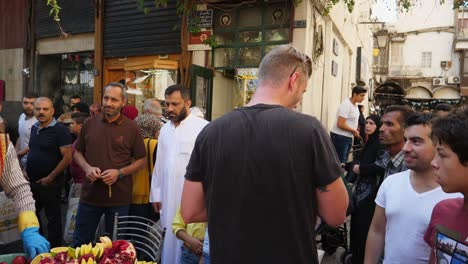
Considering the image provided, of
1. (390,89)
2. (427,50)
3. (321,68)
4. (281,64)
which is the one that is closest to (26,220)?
(281,64)

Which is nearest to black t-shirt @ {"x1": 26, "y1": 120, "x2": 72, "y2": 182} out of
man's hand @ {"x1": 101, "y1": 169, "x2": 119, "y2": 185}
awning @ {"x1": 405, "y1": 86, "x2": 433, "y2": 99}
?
man's hand @ {"x1": 101, "y1": 169, "x2": 119, "y2": 185}

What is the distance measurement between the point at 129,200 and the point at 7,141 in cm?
188

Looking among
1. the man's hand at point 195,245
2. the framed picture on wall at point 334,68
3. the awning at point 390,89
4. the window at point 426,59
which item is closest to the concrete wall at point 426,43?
the window at point 426,59

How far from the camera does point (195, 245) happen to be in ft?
10.4

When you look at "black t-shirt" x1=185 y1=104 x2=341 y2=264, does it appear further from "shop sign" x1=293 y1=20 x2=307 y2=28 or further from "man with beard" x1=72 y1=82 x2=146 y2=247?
"shop sign" x1=293 y1=20 x2=307 y2=28

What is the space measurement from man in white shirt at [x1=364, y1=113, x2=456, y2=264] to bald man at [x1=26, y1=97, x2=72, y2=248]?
400cm

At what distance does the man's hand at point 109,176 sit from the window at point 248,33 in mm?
4290

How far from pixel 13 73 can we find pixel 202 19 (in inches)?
259

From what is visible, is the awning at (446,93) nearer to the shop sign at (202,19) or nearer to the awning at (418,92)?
the awning at (418,92)

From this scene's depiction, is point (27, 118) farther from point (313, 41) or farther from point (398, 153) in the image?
point (398, 153)

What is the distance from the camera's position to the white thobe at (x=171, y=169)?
4.10 metres

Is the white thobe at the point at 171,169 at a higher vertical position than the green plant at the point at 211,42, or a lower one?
lower

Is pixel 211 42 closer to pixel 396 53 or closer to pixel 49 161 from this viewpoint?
pixel 49 161

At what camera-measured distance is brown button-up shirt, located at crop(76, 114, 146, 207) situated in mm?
4273
